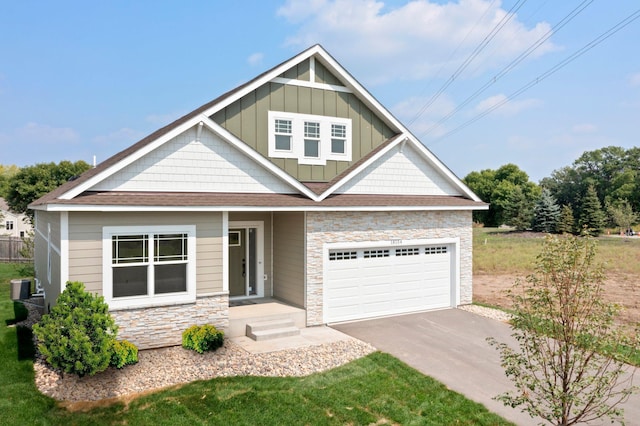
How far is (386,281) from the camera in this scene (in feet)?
46.0

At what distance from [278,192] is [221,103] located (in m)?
2.93

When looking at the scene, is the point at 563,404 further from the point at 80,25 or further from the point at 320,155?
the point at 80,25

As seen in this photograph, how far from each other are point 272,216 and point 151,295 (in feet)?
16.4

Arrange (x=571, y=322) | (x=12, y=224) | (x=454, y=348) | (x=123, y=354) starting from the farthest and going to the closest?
(x=12, y=224)
(x=454, y=348)
(x=123, y=354)
(x=571, y=322)

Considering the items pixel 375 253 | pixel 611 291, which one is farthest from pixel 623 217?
pixel 375 253

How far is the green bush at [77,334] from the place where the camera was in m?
8.12

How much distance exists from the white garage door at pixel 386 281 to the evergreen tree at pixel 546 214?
47.7m

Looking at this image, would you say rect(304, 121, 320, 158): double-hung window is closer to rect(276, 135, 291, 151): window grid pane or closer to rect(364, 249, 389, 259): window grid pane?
rect(276, 135, 291, 151): window grid pane

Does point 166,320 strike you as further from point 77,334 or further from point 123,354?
point 77,334

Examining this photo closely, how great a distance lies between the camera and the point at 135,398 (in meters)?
7.96

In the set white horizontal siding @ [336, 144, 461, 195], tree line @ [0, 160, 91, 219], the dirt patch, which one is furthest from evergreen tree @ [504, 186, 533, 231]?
tree line @ [0, 160, 91, 219]

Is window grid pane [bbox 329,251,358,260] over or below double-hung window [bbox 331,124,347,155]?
below

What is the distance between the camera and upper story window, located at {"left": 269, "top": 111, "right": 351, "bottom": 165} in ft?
44.7

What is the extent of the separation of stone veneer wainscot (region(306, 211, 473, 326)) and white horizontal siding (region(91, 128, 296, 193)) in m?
1.82
